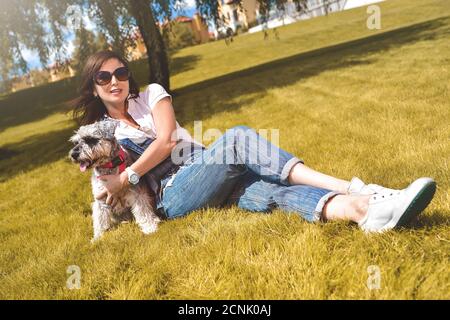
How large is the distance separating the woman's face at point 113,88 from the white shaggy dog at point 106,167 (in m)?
0.30

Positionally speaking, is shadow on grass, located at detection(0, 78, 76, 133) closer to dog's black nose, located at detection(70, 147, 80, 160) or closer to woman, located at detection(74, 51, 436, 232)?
woman, located at detection(74, 51, 436, 232)

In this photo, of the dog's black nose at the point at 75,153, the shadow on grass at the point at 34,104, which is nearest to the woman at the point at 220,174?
the dog's black nose at the point at 75,153

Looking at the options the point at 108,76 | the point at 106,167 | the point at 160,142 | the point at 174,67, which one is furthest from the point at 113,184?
the point at 174,67

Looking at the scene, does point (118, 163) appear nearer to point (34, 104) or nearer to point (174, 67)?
point (174, 67)

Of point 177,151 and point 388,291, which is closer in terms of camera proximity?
point 388,291

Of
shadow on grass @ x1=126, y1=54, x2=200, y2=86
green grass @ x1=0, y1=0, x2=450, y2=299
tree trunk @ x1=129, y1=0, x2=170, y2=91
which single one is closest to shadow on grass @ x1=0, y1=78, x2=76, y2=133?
shadow on grass @ x1=126, y1=54, x2=200, y2=86

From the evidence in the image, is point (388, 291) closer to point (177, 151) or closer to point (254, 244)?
point (254, 244)

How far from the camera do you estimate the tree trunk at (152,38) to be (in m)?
13.8

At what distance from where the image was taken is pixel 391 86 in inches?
391

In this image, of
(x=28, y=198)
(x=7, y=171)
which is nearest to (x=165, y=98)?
(x=28, y=198)

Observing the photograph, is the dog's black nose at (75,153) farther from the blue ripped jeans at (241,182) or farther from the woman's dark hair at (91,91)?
the blue ripped jeans at (241,182)

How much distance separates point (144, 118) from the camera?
436 centimetres

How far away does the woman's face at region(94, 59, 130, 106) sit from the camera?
412 centimetres

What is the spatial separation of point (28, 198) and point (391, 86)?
859 cm
